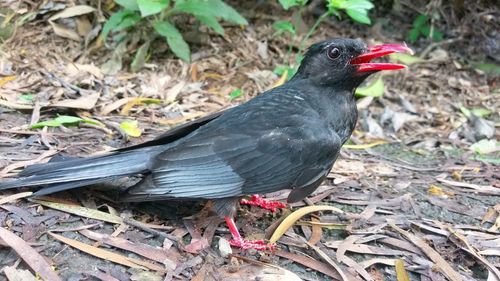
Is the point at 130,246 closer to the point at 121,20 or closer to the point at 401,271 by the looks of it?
the point at 401,271

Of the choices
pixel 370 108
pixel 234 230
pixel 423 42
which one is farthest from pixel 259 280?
pixel 423 42

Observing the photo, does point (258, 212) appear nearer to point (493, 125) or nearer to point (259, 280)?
point (259, 280)

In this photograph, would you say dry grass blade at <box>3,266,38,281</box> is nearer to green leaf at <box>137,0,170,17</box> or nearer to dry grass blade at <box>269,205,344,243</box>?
dry grass blade at <box>269,205,344,243</box>

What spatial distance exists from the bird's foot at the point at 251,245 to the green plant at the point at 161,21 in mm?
2714

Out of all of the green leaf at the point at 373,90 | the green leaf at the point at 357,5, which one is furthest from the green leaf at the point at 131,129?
the green leaf at the point at 373,90

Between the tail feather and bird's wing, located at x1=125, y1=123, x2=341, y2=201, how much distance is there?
138 mm

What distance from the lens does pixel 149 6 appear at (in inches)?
203

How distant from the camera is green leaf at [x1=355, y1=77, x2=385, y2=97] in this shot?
6227 mm

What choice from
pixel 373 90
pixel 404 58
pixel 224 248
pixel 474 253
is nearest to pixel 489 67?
pixel 404 58

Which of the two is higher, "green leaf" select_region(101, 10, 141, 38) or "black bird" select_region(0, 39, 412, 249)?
"green leaf" select_region(101, 10, 141, 38)

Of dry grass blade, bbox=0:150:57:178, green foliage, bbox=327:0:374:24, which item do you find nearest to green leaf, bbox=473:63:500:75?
green foliage, bbox=327:0:374:24

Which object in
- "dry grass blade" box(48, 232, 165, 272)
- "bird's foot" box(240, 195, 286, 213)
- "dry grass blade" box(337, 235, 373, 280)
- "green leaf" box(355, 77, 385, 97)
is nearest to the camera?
"dry grass blade" box(48, 232, 165, 272)

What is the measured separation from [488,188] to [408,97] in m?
2.38

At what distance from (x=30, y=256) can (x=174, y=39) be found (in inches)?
134
